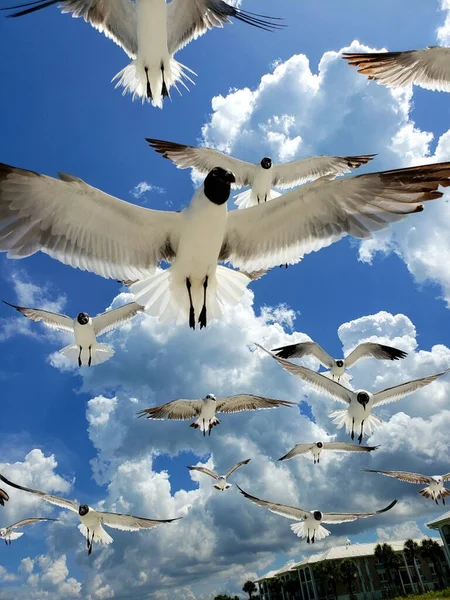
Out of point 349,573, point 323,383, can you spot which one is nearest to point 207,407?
point 323,383

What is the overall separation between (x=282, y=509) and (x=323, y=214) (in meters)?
12.8

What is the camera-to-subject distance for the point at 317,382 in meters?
14.1

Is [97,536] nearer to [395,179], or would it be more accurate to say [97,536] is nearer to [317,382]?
[317,382]

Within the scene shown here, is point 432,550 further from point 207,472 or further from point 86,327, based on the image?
point 86,327

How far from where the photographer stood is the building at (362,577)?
48938 millimetres

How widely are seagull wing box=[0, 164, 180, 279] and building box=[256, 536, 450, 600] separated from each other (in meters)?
45.7

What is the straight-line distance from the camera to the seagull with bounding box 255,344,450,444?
45.5ft

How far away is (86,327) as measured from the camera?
13.4m

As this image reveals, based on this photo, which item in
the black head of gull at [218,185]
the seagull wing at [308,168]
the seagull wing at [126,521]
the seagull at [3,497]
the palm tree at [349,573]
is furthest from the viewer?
the palm tree at [349,573]

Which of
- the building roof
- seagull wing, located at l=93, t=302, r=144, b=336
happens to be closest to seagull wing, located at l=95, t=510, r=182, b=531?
seagull wing, located at l=93, t=302, r=144, b=336

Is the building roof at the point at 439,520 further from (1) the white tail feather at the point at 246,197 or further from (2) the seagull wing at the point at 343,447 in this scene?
(1) the white tail feather at the point at 246,197

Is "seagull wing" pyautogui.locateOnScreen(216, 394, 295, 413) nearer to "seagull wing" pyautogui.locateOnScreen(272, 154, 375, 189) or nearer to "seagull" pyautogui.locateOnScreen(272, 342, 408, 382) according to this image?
"seagull" pyautogui.locateOnScreen(272, 342, 408, 382)

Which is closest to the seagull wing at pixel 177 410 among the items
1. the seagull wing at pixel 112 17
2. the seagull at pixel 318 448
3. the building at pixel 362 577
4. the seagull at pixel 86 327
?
the seagull at pixel 86 327

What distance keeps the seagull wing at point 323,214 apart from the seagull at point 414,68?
4.94 meters
